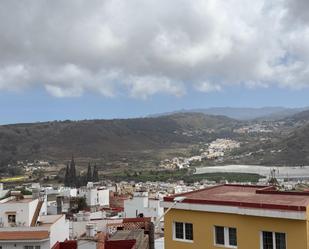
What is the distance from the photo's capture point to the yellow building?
16.5 m

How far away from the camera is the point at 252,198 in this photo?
19.0 metres

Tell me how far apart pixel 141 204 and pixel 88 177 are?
103m

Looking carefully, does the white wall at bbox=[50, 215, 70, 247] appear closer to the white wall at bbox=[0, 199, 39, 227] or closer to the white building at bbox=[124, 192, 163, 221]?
the white wall at bbox=[0, 199, 39, 227]

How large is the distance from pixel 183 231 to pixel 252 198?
114 inches

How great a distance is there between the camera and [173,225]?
19.9 m

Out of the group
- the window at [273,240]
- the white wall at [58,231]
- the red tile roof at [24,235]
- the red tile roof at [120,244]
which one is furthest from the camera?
the white wall at [58,231]

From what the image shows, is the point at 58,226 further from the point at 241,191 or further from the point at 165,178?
the point at 165,178

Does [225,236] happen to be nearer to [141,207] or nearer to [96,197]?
[141,207]

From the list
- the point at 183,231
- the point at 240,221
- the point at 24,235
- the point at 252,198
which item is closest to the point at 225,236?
the point at 240,221

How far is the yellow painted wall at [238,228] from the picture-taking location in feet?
54.1

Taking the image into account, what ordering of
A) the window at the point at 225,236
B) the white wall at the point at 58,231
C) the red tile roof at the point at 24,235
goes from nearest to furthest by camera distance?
the window at the point at 225,236
the red tile roof at the point at 24,235
the white wall at the point at 58,231

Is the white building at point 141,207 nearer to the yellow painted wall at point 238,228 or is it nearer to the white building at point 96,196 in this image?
the white building at point 96,196

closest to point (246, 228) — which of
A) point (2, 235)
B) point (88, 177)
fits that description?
point (2, 235)

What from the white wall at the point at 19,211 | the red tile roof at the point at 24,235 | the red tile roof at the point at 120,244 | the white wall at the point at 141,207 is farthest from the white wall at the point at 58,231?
the white wall at the point at 141,207
